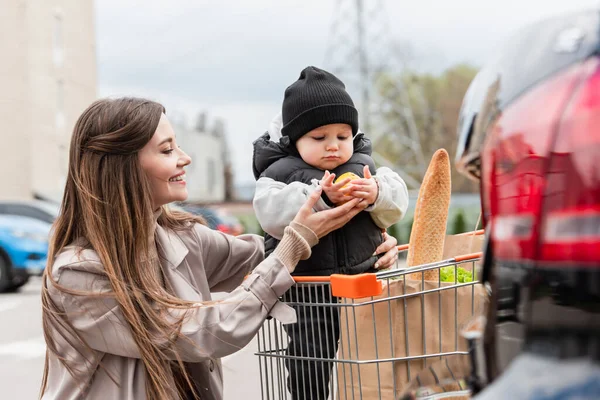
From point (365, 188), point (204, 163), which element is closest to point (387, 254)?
point (365, 188)

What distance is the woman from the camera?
Result: 101 inches

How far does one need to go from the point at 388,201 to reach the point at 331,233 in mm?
228

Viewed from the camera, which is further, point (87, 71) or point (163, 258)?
point (87, 71)

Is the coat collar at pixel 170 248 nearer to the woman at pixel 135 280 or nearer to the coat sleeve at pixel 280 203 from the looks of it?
the woman at pixel 135 280

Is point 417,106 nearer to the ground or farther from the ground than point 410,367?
farther from the ground

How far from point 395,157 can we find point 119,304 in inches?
2509

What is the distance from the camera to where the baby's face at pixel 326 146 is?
2.86 metres

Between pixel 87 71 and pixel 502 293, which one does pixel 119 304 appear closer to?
pixel 502 293

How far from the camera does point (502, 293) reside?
1.20 meters

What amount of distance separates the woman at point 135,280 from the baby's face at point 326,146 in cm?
25

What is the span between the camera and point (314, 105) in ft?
9.21

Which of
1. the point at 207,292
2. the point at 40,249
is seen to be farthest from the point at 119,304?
the point at 40,249

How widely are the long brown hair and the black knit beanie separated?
1.57 ft

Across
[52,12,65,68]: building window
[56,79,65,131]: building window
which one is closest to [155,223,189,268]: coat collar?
[56,79,65,131]: building window
